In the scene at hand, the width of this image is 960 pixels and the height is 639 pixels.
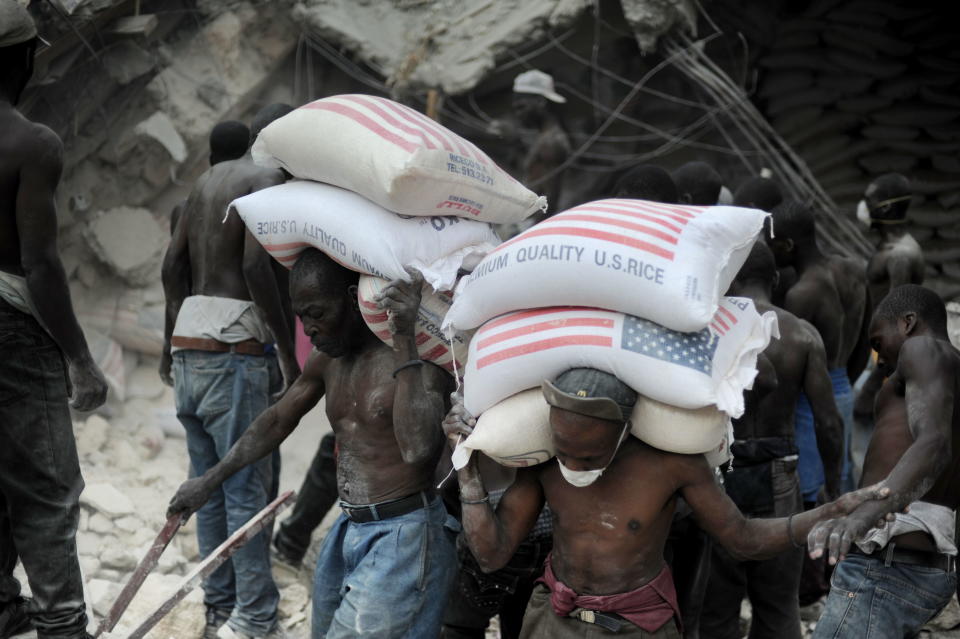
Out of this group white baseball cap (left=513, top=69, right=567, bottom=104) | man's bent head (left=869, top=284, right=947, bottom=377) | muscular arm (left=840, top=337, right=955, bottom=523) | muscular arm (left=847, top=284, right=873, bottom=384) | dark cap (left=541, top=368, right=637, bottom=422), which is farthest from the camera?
white baseball cap (left=513, top=69, right=567, bottom=104)

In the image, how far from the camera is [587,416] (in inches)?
99.3

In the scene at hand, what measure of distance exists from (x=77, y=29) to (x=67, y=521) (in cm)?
334

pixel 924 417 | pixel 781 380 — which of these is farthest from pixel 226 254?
pixel 924 417

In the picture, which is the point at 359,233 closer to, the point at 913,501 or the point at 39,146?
the point at 39,146

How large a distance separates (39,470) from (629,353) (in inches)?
86.4

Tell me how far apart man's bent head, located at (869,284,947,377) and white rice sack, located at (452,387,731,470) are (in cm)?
87

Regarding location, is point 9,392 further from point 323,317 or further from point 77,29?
point 77,29

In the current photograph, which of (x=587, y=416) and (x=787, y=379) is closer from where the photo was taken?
(x=587, y=416)

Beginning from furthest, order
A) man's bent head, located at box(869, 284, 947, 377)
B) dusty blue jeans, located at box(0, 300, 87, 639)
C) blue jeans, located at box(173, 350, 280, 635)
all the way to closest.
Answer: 1. blue jeans, located at box(173, 350, 280, 635)
2. dusty blue jeans, located at box(0, 300, 87, 639)
3. man's bent head, located at box(869, 284, 947, 377)

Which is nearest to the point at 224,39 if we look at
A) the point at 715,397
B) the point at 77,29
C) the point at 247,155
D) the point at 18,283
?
the point at 77,29

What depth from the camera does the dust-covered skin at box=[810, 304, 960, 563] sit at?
294 cm

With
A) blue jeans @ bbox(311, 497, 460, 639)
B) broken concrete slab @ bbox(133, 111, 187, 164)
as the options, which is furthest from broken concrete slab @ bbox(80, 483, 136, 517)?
blue jeans @ bbox(311, 497, 460, 639)

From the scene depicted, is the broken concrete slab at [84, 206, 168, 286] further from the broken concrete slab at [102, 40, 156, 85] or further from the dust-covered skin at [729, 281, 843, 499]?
the dust-covered skin at [729, 281, 843, 499]

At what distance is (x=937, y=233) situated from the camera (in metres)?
7.70
